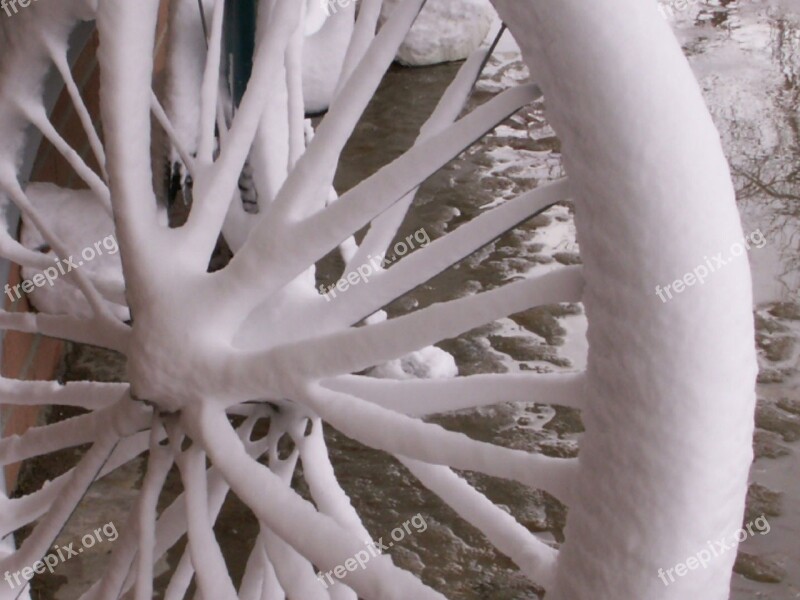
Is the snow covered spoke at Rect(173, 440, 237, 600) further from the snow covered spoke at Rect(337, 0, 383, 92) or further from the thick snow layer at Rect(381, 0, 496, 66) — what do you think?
the thick snow layer at Rect(381, 0, 496, 66)

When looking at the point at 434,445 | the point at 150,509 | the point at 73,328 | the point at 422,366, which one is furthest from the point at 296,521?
the point at 422,366

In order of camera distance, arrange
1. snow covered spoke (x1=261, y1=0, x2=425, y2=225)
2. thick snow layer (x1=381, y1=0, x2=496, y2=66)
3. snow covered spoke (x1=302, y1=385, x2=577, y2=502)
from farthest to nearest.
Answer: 1. thick snow layer (x1=381, y1=0, x2=496, y2=66)
2. snow covered spoke (x1=261, y1=0, x2=425, y2=225)
3. snow covered spoke (x1=302, y1=385, x2=577, y2=502)

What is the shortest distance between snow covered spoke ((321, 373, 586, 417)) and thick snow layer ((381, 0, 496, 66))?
3.15 metres

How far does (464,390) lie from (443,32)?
331cm

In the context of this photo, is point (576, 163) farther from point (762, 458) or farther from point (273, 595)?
point (762, 458)

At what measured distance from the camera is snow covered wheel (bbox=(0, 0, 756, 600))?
0.62m

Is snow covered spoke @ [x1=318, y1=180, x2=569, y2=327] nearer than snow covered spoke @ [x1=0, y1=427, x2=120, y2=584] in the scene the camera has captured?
Result: Yes

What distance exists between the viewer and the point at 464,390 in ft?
2.56

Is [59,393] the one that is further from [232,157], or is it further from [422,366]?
[422,366]

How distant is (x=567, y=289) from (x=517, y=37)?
178 millimetres

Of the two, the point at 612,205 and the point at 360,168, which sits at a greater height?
the point at 360,168

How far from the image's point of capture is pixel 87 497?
6.40 ft

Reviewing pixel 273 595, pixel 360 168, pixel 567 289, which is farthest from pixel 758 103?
pixel 567 289

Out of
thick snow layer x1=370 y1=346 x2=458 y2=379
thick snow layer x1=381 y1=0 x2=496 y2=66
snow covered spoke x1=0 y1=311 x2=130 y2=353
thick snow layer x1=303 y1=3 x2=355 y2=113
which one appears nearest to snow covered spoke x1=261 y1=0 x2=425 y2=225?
snow covered spoke x1=0 y1=311 x2=130 y2=353
